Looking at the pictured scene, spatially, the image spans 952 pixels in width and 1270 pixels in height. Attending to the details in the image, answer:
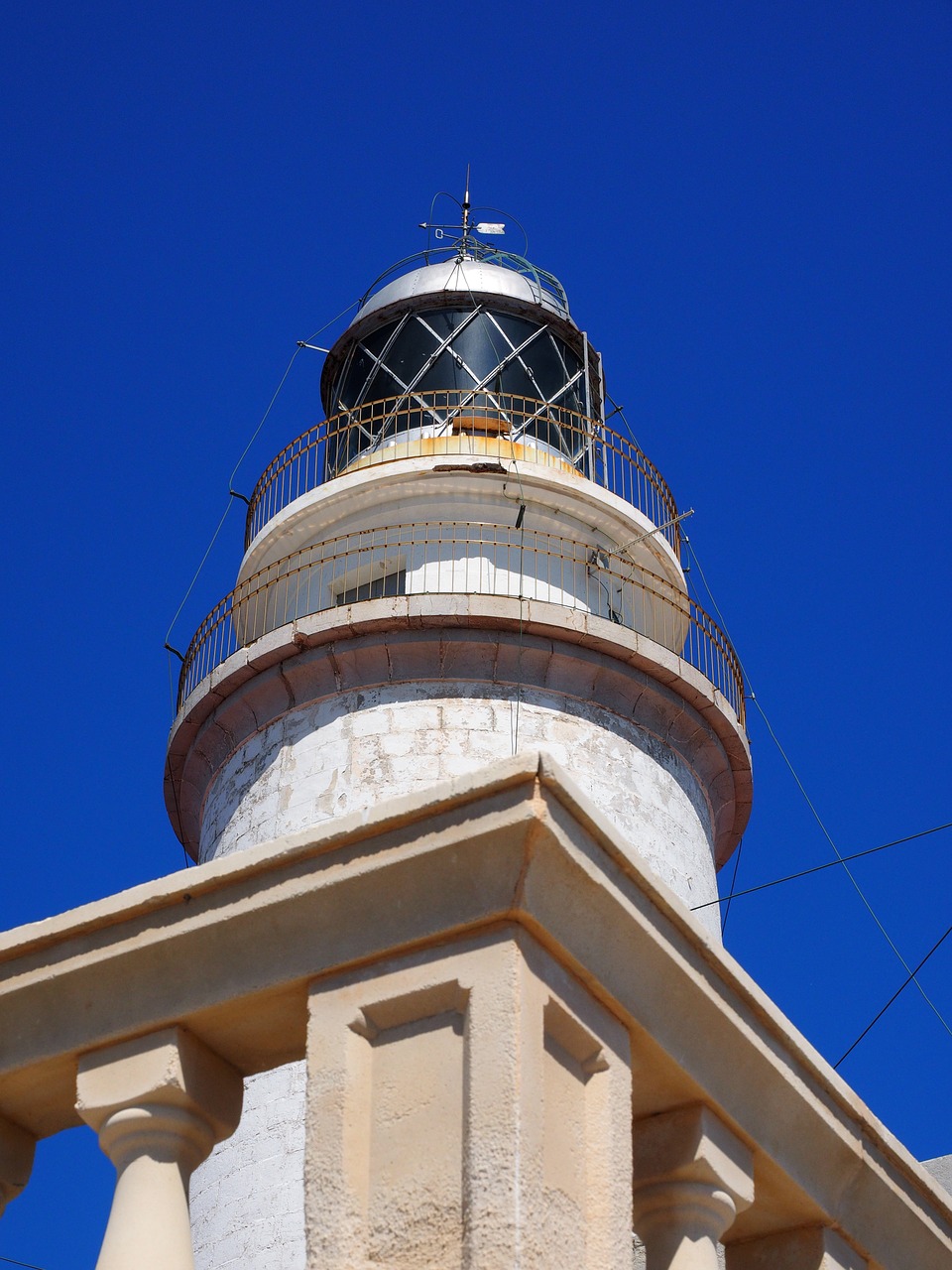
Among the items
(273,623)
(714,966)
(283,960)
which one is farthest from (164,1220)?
(273,623)

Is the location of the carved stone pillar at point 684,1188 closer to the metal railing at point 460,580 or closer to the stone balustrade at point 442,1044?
the stone balustrade at point 442,1044

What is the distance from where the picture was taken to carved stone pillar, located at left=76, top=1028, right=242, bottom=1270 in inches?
188

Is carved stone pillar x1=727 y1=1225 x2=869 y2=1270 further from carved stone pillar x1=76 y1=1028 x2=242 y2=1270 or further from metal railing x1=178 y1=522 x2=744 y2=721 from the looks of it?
metal railing x1=178 y1=522 x2=744 y2=721

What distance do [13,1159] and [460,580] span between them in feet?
30.2

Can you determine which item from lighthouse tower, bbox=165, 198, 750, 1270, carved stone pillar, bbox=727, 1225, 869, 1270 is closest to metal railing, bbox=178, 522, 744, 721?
lighthouse tower, bbox=165, 198, 750, 1270

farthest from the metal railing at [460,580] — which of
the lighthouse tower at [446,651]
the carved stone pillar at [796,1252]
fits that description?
the carved stone pillar at [796,1252]

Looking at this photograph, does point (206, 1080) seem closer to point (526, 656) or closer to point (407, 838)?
point (407, 838)

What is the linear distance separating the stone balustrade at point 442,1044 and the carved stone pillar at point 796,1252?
0.05 ft

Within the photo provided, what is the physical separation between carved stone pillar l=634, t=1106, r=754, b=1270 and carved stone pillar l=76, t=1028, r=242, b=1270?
1.13 meters

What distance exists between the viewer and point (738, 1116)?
5238 millimetres

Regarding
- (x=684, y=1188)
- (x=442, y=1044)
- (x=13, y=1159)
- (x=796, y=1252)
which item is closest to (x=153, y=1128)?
(x=13, y=1159)

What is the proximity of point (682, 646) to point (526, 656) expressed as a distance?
1769 mm

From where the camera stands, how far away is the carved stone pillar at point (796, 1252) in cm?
552

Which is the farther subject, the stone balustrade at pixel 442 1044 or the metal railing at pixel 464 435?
the metal railing at pixel 464 435
